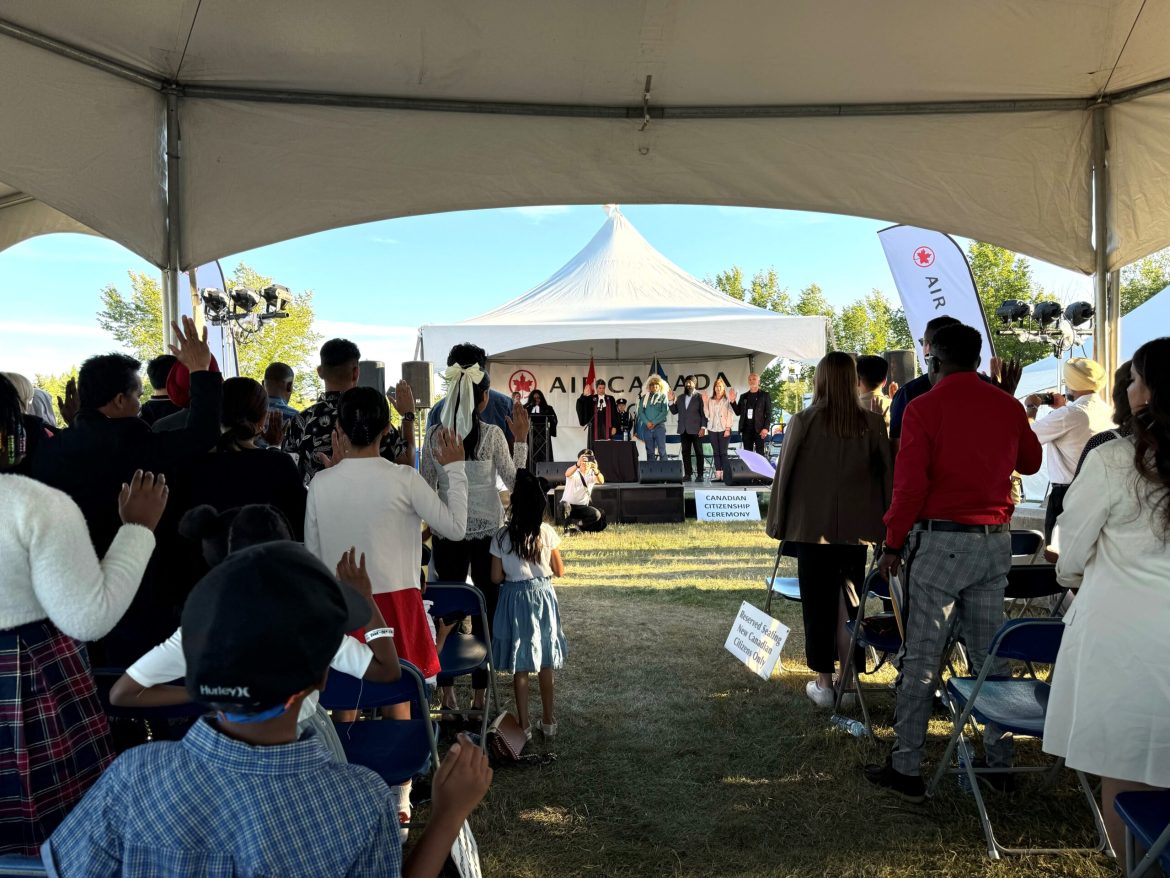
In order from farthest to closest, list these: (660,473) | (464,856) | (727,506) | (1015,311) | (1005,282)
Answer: (1005,282), (660,473), (727,506), (1015,311), (464,856)

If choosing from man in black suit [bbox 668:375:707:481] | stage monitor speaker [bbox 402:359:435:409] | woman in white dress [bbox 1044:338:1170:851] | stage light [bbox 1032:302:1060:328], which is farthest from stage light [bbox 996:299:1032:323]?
woman in white dress [bbox 1044:338:1170:851]

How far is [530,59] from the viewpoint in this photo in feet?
11.1

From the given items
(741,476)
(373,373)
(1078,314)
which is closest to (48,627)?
(373,373)

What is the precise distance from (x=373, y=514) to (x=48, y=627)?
942 millimetres

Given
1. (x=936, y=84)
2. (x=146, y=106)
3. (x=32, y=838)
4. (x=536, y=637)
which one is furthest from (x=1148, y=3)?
(x=32, y=838)

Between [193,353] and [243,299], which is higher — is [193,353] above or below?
below

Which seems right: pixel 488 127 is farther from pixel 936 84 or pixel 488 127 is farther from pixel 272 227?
pixel 936 84

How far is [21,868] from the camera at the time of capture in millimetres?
1092

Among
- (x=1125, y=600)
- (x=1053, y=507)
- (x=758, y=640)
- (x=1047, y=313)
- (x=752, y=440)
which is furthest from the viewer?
(x=752, y=440)

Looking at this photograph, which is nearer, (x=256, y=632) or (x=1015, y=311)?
(x=256, y=632)

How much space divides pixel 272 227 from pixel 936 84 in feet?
10.3

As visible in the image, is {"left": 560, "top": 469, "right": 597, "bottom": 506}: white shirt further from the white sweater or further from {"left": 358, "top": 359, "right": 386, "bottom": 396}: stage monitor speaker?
the white sweater

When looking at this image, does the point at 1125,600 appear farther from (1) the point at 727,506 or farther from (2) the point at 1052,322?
(1) the point at 727,506

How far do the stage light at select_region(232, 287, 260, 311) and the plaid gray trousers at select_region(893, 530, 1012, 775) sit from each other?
7.05 metres
